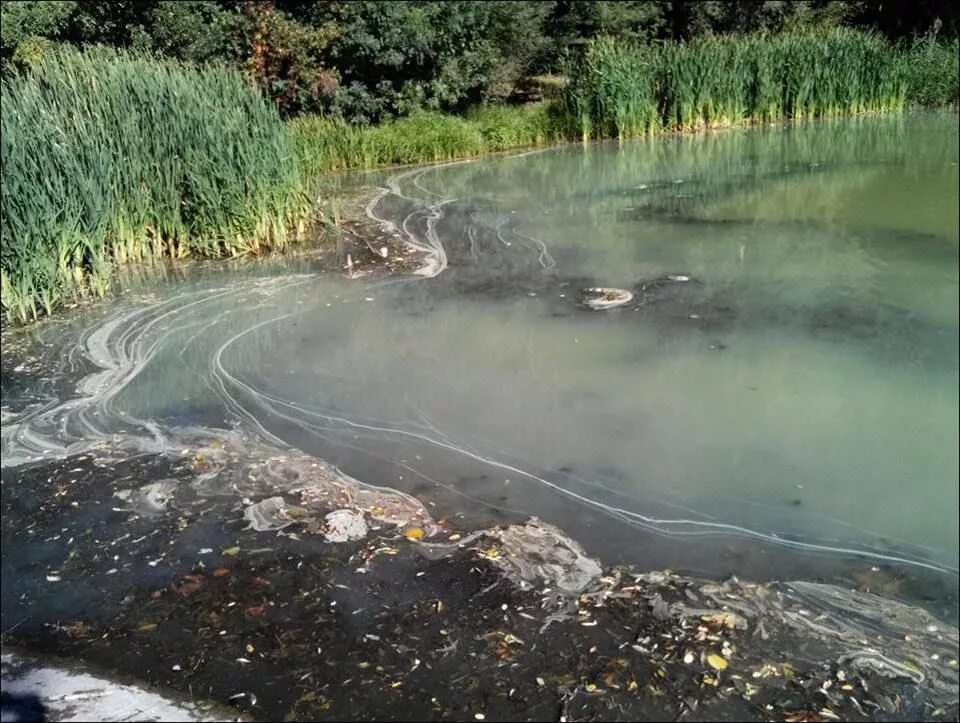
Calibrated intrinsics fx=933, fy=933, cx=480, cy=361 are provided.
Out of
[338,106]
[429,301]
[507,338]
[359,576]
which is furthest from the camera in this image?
[338,106]

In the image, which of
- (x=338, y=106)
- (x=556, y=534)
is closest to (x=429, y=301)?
(x=556, y=534)

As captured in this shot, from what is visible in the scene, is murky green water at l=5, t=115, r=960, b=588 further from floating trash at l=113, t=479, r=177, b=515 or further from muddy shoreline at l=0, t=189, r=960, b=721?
floating trash at l=113, t=479, r=177, b=515

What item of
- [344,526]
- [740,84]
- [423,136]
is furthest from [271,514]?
[740,84]

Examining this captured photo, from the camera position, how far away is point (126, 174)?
24.1 ft

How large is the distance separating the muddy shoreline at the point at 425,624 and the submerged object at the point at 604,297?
264 cm

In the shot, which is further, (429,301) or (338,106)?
(338,106)

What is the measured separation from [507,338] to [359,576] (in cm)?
258

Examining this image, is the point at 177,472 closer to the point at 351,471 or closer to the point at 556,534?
the point at 351,471

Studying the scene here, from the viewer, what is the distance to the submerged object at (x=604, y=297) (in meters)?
5.96

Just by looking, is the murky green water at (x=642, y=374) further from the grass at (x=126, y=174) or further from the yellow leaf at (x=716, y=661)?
the grass at (x=126, y=174)

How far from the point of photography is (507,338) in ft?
18.4

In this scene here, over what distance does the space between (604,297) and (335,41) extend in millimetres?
9825

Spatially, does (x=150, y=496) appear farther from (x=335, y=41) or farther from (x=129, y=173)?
(x=335, y=41)

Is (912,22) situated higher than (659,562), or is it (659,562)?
(912,22)
